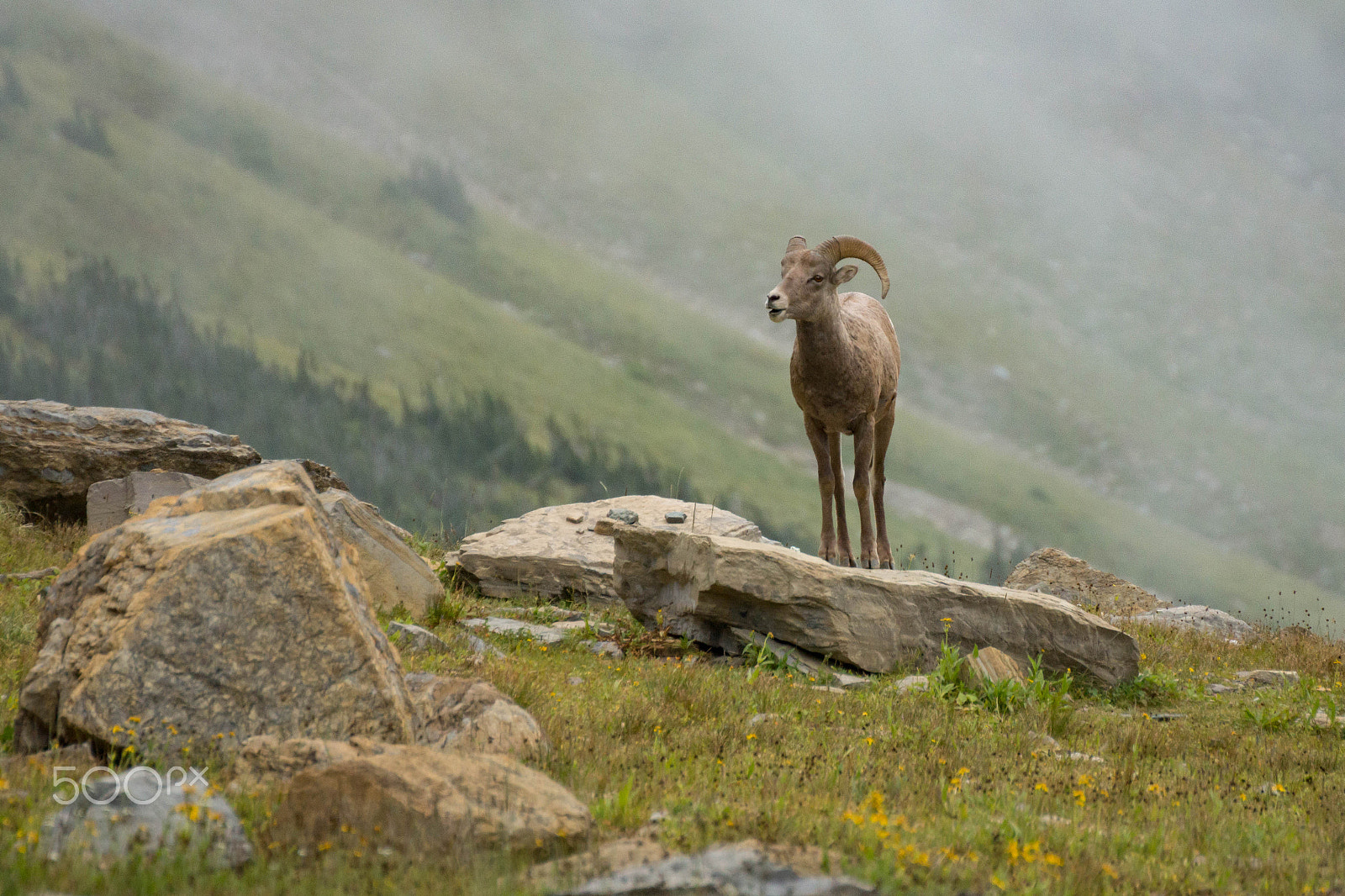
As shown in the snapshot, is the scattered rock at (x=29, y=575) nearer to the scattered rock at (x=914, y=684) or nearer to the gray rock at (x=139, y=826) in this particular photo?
the gray rock at (x=139, y=826)

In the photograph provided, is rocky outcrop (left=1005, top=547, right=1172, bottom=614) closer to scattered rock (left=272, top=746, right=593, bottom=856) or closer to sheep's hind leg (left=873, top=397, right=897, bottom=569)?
sheep's hind leg (left=873, top=397, right=897, bottom=569)

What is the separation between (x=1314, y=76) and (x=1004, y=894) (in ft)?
725

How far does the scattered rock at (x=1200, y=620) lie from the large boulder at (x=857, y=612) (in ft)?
14.0

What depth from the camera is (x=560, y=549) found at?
13359mm

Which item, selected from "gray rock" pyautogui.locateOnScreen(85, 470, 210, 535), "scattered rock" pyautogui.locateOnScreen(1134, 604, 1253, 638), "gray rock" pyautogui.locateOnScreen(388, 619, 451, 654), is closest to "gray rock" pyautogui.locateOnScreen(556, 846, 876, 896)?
"gray rock" pyautogui.locateOnScreen(388, 619, 451, 654)

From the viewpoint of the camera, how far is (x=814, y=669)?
1011cm

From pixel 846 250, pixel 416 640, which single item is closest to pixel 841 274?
pixel 846 250

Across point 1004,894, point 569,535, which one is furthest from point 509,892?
point 569,535

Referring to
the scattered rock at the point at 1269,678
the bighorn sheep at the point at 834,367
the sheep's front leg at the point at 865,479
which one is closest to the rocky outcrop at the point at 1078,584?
the sheep's front leg at the point at 865,479

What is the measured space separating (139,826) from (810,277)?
30.4ft

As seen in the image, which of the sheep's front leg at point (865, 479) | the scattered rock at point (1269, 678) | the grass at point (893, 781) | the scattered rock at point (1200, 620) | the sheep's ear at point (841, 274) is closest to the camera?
the grass at point (893, 781)

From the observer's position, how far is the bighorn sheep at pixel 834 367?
1198 cm

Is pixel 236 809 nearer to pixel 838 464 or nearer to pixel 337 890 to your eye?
→ pixel 337 890

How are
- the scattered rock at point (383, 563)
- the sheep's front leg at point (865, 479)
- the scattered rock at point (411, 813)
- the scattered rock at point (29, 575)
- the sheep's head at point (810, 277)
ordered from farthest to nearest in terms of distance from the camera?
the sheep's front leg at point (865, 479) → the sheep's head at point (810, 277) → the scattered rock at point (383, 563) → the scattered rock at point (29, 575) → the scattered rock at point (411, 813)
